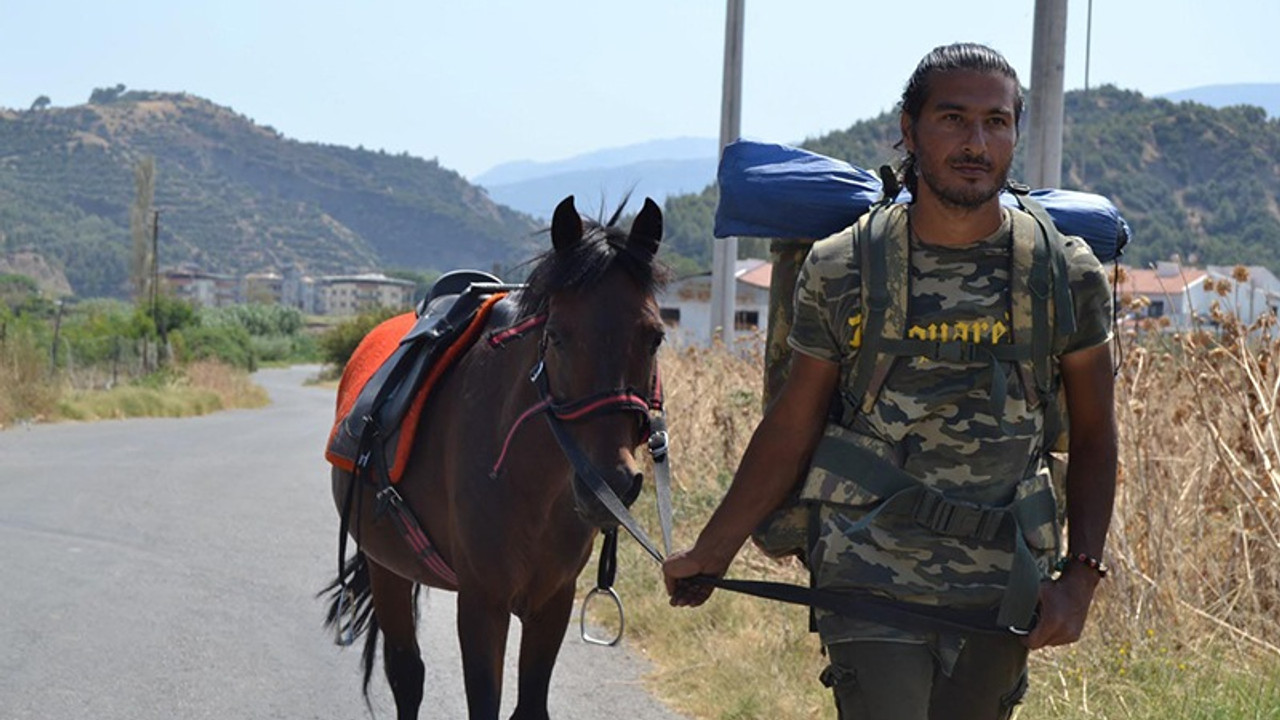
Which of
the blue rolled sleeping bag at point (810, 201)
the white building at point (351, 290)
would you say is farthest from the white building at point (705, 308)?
the white building at point (351, 290)

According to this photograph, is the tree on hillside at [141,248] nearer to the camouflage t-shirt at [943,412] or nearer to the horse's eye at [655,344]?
the horse's eye at [655,344]

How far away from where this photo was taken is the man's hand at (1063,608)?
3.03m

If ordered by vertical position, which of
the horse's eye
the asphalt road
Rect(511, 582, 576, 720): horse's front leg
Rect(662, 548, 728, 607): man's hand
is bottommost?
the asphalt road

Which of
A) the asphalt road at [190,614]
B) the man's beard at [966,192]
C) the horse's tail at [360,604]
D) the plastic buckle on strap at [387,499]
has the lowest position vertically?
the asphalt road at [190,614]

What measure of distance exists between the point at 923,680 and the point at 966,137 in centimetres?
106

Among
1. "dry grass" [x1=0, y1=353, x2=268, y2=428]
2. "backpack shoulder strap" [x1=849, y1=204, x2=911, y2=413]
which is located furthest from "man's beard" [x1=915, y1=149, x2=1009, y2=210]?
"dry grass" [x1=0, y1=353, x2=268, y2=428]

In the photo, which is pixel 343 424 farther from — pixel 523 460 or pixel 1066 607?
pixel 1066 607

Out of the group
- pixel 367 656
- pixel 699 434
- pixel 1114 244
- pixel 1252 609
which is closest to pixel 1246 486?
pixel 1252 609

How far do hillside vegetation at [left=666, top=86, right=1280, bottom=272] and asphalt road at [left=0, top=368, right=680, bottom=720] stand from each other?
51.1m

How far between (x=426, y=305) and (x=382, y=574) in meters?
1.16

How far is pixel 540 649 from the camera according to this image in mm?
5109

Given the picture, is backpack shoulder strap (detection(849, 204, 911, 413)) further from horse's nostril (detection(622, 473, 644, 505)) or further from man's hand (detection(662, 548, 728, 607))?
horse's nostril (detection(622, 473, 644, 505))

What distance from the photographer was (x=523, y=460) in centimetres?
477

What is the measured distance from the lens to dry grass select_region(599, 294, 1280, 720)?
557cm
